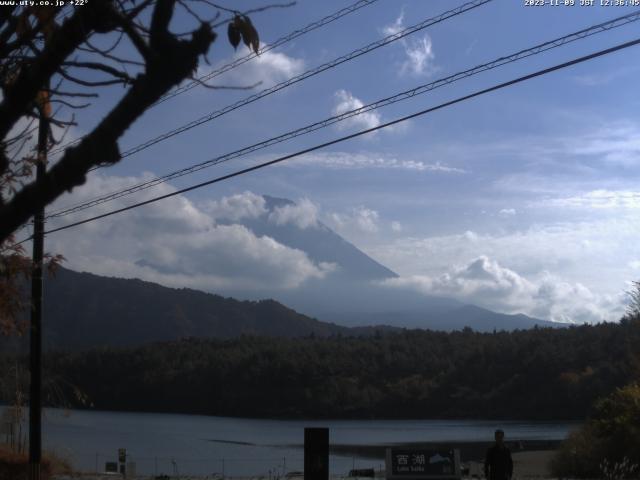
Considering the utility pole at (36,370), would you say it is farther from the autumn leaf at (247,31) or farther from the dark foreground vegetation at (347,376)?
the dark foreground vegetation at (347,376)

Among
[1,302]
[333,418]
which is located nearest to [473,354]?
[333,418]

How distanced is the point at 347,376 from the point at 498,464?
321 ft

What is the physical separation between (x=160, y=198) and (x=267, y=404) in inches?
3684

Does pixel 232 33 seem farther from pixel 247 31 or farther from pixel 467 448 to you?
pixel 467 448

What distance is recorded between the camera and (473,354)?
348 feet

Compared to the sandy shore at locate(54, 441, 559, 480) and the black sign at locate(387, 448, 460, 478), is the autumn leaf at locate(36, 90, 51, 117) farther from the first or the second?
the sandy shore at locate(54, 441, 559, 480)

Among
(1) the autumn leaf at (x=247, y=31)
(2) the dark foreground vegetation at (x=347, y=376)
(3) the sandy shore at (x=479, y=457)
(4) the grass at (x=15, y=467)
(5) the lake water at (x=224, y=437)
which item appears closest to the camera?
(1) the autumn leaf at (x=247, y=31)

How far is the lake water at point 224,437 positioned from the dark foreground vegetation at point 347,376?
3.71m

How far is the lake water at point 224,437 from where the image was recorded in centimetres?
4612

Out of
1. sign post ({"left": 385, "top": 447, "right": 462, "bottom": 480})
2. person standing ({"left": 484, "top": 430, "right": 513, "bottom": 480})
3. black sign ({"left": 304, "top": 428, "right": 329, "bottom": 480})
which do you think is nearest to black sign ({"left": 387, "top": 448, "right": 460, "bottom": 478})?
sign post ({"left": 385, "top": 447, "right": 462, "bottom": 480})

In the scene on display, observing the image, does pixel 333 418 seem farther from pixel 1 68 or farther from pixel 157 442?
pixel 1 68

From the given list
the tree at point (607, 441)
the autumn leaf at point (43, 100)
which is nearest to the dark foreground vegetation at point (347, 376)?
the tree at point (607, 441)

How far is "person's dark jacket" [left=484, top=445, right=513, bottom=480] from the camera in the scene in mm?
14266

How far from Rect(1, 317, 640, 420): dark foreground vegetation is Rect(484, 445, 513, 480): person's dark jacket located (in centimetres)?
7570
